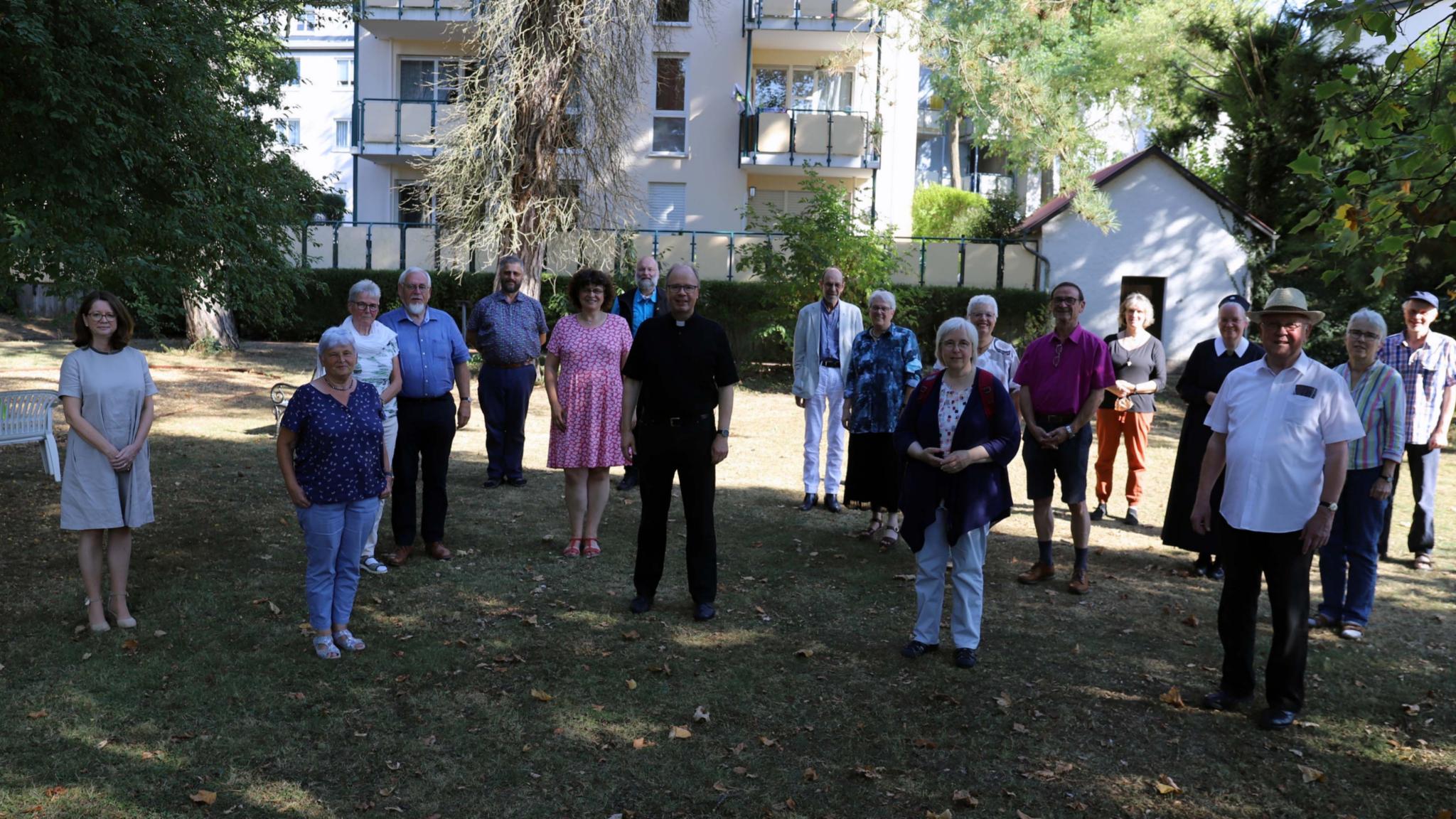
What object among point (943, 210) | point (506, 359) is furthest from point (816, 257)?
point (943, 210)

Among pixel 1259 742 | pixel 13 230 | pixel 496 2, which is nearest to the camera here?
pixel 1259 742

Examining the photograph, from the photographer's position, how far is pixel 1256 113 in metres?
20.6

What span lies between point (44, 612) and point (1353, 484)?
24.8 ft

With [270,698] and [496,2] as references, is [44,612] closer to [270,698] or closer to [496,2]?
[270,698]

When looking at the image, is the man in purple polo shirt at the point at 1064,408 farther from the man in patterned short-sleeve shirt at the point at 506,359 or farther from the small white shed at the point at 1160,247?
the small white shed at the point at 1160,247

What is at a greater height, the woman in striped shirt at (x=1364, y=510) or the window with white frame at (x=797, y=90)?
the window with white frame at (x=797, y=90)

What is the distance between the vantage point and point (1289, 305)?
17.2ft

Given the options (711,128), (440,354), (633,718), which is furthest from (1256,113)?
(633,718)

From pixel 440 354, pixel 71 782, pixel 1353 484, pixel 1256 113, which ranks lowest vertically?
pixel 71 782

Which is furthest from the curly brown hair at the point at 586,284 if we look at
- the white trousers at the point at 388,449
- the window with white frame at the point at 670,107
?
the window with white frame at the point at 670,107

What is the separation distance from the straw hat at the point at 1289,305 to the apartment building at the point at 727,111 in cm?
2084

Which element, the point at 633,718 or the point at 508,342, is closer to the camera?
the point at 633,718

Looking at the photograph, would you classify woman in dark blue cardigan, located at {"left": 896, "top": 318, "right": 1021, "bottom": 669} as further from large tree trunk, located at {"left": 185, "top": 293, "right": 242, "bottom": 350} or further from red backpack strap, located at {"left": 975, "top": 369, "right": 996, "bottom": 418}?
large tree trunk, located at {"left": 185, "top": 293, "right": 242, "bottom": 350}

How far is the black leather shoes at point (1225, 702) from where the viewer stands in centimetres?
559
